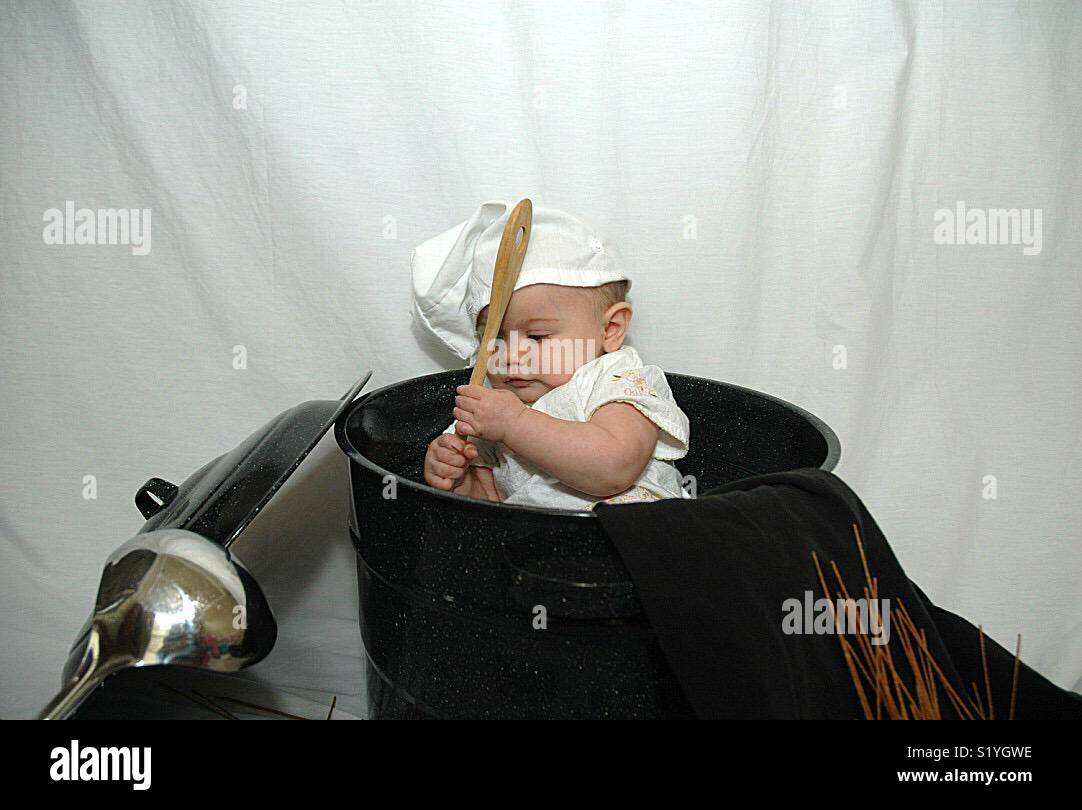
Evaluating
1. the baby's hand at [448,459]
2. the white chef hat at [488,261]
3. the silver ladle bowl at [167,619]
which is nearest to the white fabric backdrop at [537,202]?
the white chef hat at [488,261]

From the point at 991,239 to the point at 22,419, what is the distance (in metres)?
1.26

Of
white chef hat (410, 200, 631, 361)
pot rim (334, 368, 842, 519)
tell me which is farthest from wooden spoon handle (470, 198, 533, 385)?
pot rim (334, 368, 842, 519)

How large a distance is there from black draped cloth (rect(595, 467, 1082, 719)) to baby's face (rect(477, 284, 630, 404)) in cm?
30

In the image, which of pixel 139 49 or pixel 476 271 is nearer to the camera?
pixel 476 271

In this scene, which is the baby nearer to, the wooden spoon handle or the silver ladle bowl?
the wooden spoon handle

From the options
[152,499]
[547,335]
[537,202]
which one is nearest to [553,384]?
[547,335]

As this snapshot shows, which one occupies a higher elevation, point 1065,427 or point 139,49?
point 139,49

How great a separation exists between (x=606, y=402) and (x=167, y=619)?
0.44 meters

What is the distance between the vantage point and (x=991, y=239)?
1.24 metres

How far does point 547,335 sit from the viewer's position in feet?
3.35

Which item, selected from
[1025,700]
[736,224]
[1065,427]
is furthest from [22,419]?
[1065,427]

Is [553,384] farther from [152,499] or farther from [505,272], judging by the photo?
[152,499]

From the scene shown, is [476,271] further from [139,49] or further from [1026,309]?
[1026,309]

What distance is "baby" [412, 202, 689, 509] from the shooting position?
0.92 metres
